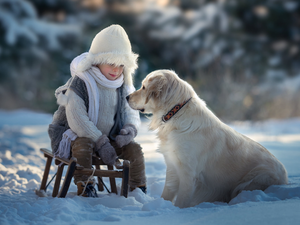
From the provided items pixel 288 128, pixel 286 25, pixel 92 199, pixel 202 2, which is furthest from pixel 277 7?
pixel 92 199

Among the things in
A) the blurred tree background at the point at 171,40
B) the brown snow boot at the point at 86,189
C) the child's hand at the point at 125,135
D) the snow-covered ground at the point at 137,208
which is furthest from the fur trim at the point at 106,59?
the blurred tree background at the point at 171,40

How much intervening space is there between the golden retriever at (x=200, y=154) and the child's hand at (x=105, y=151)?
1.34ft

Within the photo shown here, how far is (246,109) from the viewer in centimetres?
915

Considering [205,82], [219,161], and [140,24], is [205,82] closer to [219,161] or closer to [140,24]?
[140,24]

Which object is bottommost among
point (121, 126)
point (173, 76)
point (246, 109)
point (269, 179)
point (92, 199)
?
point (92, 199)

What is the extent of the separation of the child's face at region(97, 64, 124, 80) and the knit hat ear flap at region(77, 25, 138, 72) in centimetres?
5

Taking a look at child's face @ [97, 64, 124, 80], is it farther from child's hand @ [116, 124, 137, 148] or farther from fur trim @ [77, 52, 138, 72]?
child's hand @ [116, 124, 137, 148]

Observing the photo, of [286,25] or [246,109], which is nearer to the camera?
[246,109]

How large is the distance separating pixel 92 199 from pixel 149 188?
994 millimetres

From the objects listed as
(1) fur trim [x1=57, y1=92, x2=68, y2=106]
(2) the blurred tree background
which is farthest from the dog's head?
(2) the blurred tree background

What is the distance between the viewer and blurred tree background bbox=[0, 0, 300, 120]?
10.7m

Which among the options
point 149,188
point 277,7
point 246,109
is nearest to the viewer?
point 149,188

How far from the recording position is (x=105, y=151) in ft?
8.70

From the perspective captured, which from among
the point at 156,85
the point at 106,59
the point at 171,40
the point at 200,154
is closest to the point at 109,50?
the point at 106,59
